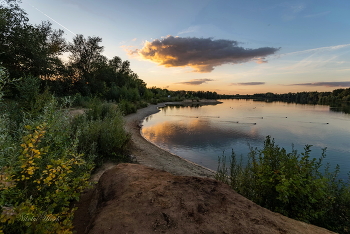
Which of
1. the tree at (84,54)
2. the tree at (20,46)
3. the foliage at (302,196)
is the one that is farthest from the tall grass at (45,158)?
the tree at (84,54)

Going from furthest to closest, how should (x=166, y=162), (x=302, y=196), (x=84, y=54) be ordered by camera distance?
(x=84, y=54)
(x=166, y=162)
(x=302, y=196)

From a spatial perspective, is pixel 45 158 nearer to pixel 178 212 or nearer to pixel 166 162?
pixel 178 212

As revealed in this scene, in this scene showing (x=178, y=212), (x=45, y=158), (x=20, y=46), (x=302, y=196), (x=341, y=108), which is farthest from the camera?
(x=341, y=108)

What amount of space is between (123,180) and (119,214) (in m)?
1.17

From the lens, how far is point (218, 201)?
2.97 meters

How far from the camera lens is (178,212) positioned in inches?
104

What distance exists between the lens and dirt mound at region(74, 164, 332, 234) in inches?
94.0

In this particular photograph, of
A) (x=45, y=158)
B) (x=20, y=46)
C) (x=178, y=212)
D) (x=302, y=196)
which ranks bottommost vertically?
(x=302, y=196)

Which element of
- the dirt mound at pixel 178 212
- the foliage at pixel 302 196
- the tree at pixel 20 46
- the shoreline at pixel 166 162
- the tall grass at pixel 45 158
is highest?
the tree at pixel 20 46

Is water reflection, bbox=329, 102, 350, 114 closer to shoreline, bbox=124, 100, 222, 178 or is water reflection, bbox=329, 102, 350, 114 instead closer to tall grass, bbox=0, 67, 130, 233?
shoreline, bbox=124, 100, 222, 178

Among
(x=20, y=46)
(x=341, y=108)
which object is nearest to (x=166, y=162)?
(x=20, y=46)

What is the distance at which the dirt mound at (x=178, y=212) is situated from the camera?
2.39m

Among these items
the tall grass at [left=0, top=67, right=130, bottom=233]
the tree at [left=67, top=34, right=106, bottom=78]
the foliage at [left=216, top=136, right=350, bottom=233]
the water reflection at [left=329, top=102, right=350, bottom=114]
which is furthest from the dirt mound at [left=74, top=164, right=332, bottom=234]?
the water reflection at [left=329, top=102, right=350, bottom=114]

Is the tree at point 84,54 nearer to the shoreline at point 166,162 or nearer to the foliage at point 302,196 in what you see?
the shoreline at point 166,162
